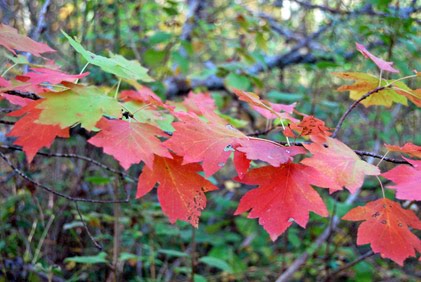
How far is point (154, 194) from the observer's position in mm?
2848

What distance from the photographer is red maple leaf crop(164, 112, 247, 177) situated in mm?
776

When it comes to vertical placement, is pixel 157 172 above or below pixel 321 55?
above

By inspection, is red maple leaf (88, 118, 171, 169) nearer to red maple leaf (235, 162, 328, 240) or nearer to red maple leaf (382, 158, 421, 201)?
red maple leaf (235, 162, 328, 240)

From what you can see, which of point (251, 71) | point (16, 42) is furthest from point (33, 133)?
point (251, 71)

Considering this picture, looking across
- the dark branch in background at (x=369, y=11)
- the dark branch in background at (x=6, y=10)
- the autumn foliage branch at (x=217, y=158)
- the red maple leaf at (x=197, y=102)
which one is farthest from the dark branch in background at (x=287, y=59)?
the autumn foliage branch at (x=217, y=158)

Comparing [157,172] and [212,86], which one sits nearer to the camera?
[157,172]

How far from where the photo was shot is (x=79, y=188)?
90.3 inches

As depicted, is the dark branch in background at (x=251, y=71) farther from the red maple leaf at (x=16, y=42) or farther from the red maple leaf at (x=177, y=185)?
the red maple leaf at (x=177, y=185)

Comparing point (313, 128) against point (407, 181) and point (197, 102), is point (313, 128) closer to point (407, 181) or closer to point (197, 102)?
point (407, 181)

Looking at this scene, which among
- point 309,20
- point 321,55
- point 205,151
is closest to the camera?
point 205,151

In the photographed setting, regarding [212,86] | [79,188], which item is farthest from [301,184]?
[212,86]

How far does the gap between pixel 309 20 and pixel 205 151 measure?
9.30 ft

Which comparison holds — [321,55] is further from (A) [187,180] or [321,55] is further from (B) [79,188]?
(A) [187,180]

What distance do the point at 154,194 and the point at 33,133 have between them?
207 centimetres
